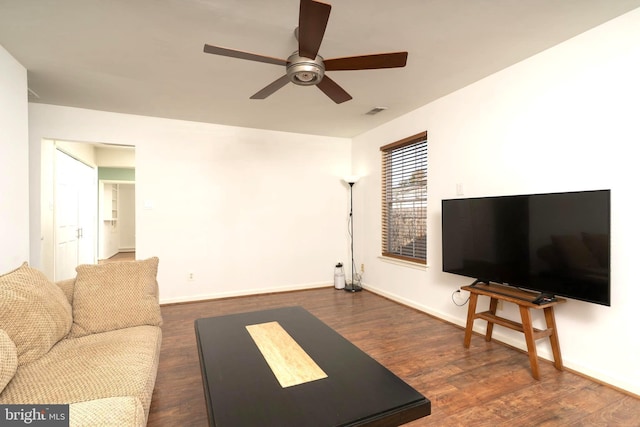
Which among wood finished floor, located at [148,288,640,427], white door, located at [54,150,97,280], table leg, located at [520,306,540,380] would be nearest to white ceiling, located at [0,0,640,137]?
white door, located at [54,150,97,280]

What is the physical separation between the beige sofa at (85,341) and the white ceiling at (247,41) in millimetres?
1758

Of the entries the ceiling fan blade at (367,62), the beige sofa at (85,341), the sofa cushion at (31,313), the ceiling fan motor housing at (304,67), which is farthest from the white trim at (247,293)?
the ceiling fan blade at (367,62)

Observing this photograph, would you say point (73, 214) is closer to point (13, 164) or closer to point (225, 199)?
point (225, 199)

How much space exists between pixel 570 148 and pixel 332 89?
6.45 ft

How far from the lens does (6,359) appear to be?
4.36 ft

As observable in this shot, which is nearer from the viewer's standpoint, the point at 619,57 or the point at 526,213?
the point at 619,57

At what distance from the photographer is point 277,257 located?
4957 mm

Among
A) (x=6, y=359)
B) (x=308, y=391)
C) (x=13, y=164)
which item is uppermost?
(x=13, y=164)

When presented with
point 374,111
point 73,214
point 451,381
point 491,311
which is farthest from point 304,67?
point 73,214

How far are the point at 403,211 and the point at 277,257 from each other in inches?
83.8

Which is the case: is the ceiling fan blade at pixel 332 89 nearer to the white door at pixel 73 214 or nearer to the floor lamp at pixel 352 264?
the floor lamp at pixel 352 264

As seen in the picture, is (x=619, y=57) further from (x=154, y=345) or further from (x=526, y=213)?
Answer: (x=154, y=345)

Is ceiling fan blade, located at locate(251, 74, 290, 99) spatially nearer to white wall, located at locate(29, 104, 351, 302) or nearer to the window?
the window

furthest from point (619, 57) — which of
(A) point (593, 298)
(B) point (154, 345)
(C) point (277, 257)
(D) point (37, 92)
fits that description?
(D) point (37, 92)
